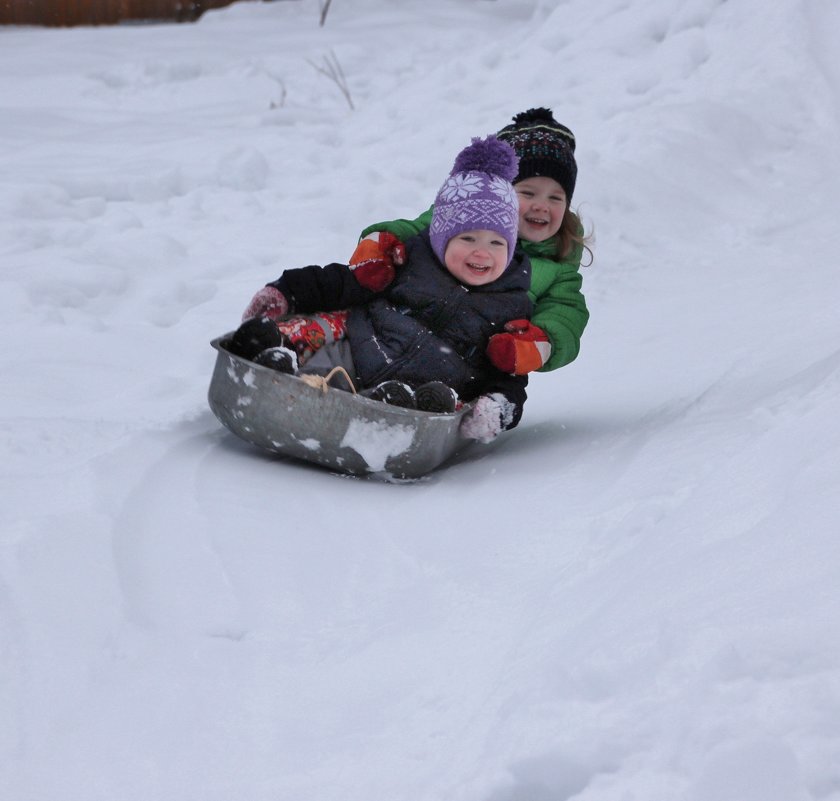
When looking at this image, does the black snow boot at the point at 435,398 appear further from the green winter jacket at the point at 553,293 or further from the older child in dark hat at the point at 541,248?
the green winter jacket at the point at 553,293

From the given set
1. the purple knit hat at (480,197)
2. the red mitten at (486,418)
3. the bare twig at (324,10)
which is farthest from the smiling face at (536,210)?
the bare twig at (324,10)

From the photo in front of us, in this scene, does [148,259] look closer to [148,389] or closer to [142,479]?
[148,389]

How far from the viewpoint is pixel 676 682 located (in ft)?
4.61

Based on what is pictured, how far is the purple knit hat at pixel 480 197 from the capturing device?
2.90 meters

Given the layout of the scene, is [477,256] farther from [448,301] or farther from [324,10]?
[324,10]

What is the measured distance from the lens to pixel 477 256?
2.92m

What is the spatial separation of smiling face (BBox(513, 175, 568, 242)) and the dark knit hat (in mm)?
29

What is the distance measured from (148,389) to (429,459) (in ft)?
3.02

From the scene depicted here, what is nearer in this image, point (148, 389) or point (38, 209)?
point (148, 389)

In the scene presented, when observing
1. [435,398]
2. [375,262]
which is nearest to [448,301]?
[375,262]

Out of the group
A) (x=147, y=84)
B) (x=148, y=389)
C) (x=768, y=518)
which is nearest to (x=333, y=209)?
(x=148, y=389)

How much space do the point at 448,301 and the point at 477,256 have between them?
146mm

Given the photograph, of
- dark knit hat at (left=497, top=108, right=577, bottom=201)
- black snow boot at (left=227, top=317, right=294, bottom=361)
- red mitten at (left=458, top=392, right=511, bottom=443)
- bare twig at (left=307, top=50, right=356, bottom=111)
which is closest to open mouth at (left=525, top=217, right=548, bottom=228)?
dark knit hat at (left=497, top=108, right=577, bottom=201)

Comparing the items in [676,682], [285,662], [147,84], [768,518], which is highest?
[147,84]
